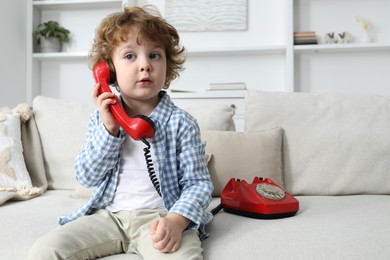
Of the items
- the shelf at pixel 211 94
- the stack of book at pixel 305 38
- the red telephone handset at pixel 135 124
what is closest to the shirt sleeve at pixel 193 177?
the red telephone handset at pixel 135 124

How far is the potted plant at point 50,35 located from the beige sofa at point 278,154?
1.68 m

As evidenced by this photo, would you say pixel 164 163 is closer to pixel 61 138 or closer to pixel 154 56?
pixel 154 56

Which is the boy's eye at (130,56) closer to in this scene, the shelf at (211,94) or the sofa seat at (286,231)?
the sofa seat at (286,231)

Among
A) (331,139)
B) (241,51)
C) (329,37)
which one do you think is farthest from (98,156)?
(329,37)

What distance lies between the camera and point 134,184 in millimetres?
1146

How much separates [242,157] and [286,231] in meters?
0.54

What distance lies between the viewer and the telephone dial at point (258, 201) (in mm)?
1289

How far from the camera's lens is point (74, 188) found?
6.02ft

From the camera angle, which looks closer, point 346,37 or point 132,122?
point 132,122

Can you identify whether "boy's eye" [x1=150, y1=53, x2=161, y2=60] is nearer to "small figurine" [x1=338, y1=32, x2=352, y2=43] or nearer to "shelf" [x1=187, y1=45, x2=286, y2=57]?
"shelf" [x1=187, y1=45, x2=286, y2=57]

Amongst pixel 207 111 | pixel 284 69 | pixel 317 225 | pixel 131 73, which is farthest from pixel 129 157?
pixel 284 69

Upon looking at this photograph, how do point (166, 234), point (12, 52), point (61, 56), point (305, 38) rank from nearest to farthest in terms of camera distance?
point (166, 234)
point (305, 38)
point (12, 52)
point (61, 56)

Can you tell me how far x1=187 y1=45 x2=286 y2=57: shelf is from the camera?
3186mm

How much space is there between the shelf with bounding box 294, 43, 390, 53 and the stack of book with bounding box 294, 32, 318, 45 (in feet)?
0.17
